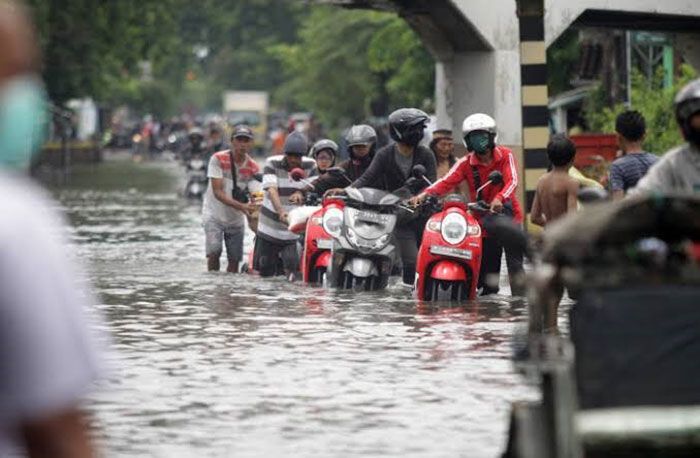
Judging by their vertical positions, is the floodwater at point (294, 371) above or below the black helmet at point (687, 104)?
below

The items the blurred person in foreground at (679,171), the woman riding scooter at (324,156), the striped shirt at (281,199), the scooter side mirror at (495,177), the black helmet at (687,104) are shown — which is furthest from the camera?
the woman riding scooter at (324,156)

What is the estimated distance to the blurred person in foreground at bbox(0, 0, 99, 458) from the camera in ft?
12.7

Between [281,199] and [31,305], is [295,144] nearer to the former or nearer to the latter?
[281,199]

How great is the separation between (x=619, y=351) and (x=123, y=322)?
8550 millimetres

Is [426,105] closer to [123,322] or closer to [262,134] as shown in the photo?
[123,322]

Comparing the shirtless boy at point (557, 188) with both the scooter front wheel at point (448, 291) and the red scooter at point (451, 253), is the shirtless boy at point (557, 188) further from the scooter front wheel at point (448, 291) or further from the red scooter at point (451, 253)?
the scooter front wheel at point (448, 291)

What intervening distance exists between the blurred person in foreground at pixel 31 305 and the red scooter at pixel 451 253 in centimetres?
1176

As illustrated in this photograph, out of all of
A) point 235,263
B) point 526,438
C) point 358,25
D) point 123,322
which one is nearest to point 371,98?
point 358,25

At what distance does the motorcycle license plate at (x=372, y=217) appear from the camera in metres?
17.2

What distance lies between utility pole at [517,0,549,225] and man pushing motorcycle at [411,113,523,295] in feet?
18.9

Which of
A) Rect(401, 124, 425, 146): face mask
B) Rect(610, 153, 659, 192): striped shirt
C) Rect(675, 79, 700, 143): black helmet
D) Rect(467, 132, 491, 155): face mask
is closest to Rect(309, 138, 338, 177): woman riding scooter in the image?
Rect(401, 124, 425, 146): face mask

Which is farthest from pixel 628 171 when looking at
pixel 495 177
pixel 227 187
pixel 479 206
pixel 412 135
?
pixel 227 187

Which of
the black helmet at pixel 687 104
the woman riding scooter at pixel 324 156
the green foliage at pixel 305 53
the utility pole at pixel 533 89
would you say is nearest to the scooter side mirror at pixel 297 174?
the woman riding scooter at pixel 324 156

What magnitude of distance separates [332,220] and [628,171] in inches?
171
